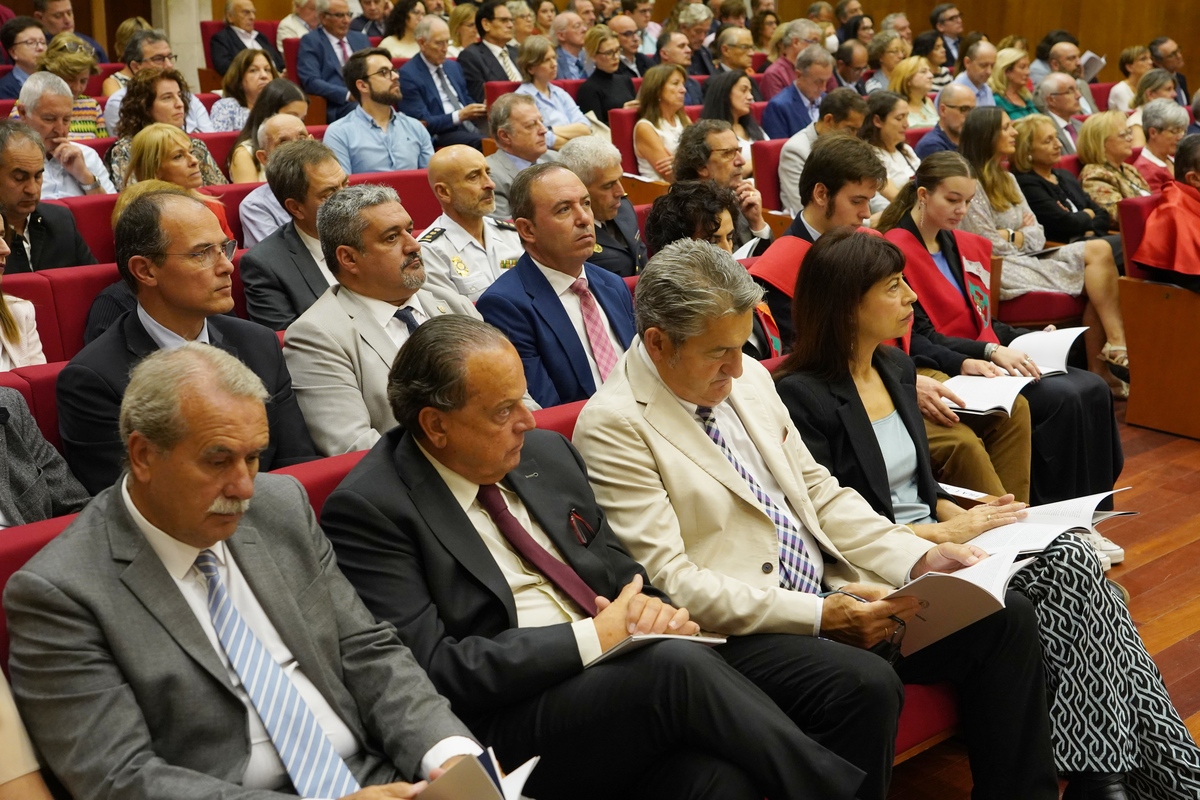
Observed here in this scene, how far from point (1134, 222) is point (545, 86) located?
2.97 meters

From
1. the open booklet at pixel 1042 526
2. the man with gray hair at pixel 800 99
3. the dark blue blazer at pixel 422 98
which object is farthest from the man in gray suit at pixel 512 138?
the open booklet at pixel 1042 526

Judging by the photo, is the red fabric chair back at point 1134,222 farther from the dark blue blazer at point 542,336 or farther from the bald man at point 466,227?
the dark blue blazer at point 542,336

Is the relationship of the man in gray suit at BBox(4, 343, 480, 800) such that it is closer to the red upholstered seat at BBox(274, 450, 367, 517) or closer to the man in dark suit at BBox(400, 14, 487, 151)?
the red upholstered seat at BBox(274, 450, 367, 517)

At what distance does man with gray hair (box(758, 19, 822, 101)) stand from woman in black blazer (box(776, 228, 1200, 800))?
485 centimetres

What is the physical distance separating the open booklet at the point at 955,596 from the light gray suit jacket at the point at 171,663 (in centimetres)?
75

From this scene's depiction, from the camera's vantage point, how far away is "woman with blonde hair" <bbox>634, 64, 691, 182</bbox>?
5168 millimetres

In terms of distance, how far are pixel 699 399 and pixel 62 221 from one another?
2.11 m

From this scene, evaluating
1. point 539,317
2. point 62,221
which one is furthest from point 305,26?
point 539,317

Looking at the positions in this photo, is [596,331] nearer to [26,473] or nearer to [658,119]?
[26,473]

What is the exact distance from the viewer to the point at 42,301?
2.69m

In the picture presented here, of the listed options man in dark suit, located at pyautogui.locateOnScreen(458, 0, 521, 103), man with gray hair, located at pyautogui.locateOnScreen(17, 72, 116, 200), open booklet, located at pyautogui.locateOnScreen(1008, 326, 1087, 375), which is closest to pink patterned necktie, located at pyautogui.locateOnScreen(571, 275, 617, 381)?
open booklet, located at pyautogui.locateOnScreen(1008, 326, 1087, 375)

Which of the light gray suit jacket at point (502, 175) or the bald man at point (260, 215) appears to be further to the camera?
the light gray suit jacket at point (502, 175)

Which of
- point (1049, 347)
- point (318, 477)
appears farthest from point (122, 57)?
point (318, 477)

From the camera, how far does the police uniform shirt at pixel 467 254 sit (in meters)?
3.20
